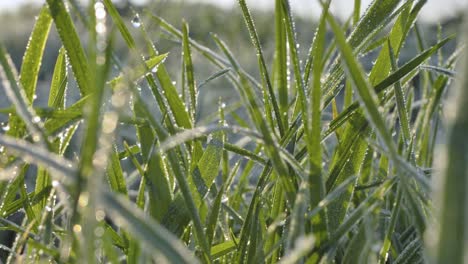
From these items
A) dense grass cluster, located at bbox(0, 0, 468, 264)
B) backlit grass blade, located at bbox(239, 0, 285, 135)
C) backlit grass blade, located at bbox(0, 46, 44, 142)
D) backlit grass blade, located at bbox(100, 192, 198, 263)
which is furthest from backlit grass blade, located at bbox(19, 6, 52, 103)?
backlit grass blade, located at bbox(100, 192, 198, 263)

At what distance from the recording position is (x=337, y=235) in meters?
0.54

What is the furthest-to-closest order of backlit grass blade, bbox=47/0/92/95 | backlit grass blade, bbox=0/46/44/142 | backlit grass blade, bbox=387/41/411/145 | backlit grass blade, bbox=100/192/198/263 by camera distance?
backlit grass blade, bbox=387/41/411/145, backlit grass blade, bbox=47/0/92/95, backlit grass blade, bbox=0/46/44/142, backlit grass blade, bbox=100/192/198/263

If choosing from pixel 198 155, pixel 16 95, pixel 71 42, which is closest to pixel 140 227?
pixel 16 95

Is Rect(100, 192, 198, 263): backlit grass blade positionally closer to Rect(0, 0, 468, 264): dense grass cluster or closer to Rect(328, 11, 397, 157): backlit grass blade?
Rect(0, 0, 468, 264): dense grass cluster

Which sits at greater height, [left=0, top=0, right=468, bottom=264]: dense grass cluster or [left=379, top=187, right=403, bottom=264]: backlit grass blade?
[left=0, top=0, right=468, bottom=264]: dense grass cluster

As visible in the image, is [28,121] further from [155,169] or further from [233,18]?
[233,18]

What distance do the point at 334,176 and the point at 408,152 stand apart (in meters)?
0.07

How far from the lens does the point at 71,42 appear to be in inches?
23.2

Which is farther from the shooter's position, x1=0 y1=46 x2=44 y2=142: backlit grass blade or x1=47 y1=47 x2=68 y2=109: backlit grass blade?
x1=47 y1=47 x2=68 y2=109: backlit grass blade

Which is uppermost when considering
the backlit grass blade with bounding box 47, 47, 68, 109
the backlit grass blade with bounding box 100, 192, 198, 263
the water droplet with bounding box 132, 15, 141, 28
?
→ the water droplet with bounding box 132, 15, 141, 28

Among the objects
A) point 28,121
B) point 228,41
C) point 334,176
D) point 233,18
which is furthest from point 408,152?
point 233,18

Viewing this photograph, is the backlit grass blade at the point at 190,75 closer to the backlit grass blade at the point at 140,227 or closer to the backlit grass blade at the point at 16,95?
the backlit grass blade at the point at 16,95

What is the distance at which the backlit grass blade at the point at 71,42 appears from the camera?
0.56 metres

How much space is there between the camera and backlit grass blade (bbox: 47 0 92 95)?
Result: 0.56 meters
